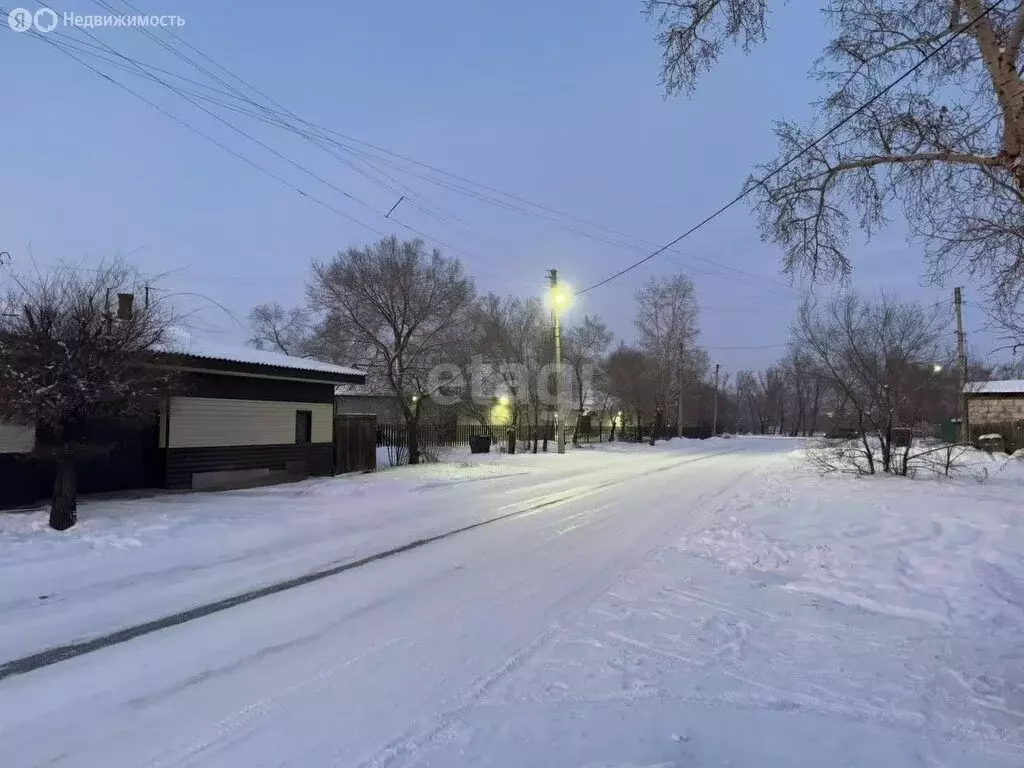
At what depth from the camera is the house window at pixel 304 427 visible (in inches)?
703

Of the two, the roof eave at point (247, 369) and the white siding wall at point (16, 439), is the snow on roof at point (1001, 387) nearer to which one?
the roof eave at point (247, 369)

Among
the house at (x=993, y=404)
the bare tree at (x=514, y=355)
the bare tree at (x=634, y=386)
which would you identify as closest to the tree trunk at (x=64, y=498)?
the bare tree at (x=514, y=355)

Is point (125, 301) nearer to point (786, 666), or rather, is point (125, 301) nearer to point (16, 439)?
point (16, 439)

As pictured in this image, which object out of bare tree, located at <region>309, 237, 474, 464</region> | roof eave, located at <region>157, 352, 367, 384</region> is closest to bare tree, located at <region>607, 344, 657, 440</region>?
bare tree, located at <region>309, 237, 474, 464</region>

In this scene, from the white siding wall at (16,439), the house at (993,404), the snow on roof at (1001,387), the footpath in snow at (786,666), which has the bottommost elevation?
the footpath in snow at (786,666)

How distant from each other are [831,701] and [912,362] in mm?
14326

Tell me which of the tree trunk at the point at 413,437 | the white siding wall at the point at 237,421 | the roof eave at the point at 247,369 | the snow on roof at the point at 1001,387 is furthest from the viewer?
the snow on roof at the point at 1001,387

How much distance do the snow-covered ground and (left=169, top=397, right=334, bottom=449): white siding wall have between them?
4.34 meters

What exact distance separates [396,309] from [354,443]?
20.4ft

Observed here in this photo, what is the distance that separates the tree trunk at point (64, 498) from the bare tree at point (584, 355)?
128 ft

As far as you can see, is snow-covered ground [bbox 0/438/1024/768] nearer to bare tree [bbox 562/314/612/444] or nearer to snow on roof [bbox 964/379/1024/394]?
snow on roof [bbox 964/379/1024/394]

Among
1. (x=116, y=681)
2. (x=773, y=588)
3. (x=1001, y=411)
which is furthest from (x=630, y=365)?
(x=116, y=681)

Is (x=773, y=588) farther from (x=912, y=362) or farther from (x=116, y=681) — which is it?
(x=912, y=362)

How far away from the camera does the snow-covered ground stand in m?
3.41
